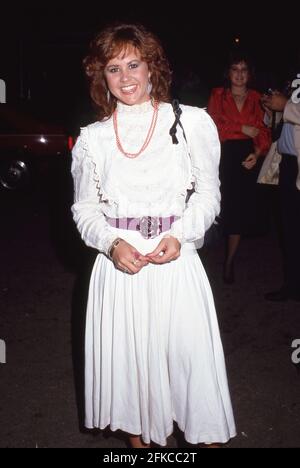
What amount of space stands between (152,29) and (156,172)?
17.9 m

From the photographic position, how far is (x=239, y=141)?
452 centimetres

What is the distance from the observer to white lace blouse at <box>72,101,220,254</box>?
7.01 feet

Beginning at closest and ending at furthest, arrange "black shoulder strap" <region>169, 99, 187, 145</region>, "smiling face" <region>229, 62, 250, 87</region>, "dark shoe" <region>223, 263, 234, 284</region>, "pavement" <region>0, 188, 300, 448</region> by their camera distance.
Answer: "black shoulder strap" <region>169, 99, 187, 145</region>
"pavement" <region>0, 188, 300, 448</region>
"smiling face" <region>229, 62, 250, 87</region>
"dark shoe" <region>223, 263, 234, 284</region>

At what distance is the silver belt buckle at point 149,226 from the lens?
217 cm

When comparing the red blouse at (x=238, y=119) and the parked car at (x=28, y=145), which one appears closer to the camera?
the red blouse at (x=238, y=119)

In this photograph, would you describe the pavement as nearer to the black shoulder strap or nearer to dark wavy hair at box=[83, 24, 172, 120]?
the black shoulder strap

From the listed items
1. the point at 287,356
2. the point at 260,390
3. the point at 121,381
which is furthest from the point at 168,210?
the point at 287,356

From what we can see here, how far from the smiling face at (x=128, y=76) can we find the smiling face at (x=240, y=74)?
2.48 metres

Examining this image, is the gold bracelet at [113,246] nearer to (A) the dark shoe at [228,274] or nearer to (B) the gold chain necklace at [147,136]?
(B) the gold chain necklace at [147,136]

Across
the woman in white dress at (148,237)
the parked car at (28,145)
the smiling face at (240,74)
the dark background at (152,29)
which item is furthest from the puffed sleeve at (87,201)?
the dark background at (152,29)

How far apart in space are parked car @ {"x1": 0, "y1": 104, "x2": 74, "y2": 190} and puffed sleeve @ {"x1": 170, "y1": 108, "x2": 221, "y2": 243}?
692 centimetres

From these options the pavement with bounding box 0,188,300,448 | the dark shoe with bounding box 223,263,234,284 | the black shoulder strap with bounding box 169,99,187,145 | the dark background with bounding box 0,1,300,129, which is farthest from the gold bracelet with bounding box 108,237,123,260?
the dark background with bounding box 0,1,300,129

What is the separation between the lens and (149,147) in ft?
7.06

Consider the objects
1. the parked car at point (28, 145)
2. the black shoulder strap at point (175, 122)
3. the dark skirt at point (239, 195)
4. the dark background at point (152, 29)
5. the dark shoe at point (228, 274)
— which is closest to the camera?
the black shoulder strap at point (175, 122)
